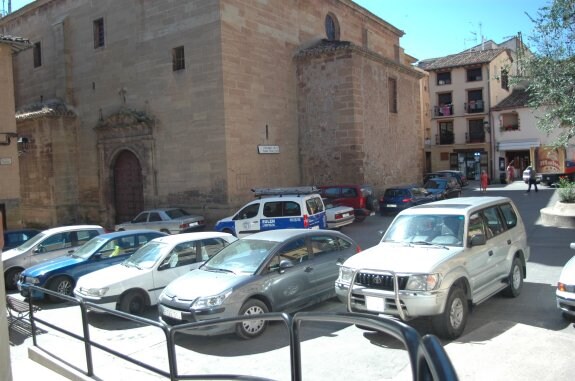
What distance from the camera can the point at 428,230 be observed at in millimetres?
7832

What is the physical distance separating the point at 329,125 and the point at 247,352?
17403 millimetres

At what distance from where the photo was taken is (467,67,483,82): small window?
142ft

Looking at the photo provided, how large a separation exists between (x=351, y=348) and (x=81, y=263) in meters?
7.12

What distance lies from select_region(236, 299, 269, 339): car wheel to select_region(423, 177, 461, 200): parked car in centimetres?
1705

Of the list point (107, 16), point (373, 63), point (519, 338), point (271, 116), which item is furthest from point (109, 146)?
point (519, 338)

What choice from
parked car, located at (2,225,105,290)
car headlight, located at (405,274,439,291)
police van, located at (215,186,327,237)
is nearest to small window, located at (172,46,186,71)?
police van, located at (215,186,327,237)

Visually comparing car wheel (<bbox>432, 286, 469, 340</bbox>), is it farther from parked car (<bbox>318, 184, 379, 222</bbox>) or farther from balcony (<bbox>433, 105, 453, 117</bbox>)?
balcony (<bbox>433, 105, 453, 117</bbox>)

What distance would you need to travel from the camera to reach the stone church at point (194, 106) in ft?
66.2

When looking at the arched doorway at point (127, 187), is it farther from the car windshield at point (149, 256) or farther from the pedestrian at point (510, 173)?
the pedestrian at point (510, 173)

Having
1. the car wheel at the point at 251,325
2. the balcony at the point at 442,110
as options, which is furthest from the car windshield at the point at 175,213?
the balcony at the point at 442,110

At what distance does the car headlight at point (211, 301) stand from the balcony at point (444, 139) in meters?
41.5

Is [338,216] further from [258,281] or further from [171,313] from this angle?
[171,313]

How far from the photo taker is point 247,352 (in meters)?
6.68

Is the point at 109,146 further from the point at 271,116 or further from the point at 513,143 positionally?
the point at 513,143
